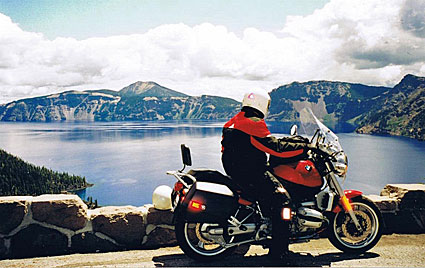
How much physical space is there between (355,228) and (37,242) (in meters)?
4.82

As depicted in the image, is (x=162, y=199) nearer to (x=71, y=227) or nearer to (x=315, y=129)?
(x=71, y=227)

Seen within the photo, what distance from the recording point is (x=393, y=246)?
597 centimetres

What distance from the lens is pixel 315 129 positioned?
5758 millimetres

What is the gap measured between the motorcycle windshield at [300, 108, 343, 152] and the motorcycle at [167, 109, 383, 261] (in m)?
0.02

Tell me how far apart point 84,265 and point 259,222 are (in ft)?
8.11

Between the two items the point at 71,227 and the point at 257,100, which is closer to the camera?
the point at 257,100

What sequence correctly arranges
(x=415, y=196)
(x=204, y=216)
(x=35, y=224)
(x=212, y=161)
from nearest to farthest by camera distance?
(x=204, y=216) → (x=35, y=224) → (x=415, y=196) → (x=212, y=161)

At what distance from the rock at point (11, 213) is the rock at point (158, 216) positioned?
5.87 ft

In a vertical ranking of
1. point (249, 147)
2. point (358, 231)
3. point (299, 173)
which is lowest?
A: point (358, 231)

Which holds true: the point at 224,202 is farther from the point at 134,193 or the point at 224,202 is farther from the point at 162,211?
the point at 134,193

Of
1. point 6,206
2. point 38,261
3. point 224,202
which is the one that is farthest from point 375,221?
point 6,206

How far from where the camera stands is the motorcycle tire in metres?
5.18

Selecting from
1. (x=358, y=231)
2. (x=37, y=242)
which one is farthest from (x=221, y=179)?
(x=37, y=242)

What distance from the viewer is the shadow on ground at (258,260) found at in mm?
5055
